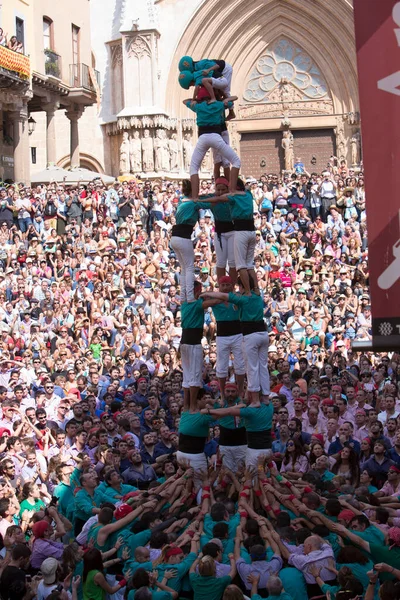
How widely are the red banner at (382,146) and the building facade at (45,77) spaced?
23.7 m

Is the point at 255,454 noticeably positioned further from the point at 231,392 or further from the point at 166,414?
the point at 166,414

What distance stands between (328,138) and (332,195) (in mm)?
10860

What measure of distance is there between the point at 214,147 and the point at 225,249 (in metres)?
1.23

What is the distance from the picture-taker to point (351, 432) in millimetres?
12344

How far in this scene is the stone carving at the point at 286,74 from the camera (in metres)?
33.5

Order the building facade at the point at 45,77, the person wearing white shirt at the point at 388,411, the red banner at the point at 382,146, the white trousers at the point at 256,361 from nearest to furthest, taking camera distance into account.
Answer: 1. the red banner at the point at 382,146
2. the white trousers at the point at 256,361
3. the person wearing white shirt at the point at 388,411
4. the building facade at the point at 45,77

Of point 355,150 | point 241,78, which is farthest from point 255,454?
point 241,78

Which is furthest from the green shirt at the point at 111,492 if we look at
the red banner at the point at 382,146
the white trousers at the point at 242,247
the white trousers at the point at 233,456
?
the red banner at the point at 382,146

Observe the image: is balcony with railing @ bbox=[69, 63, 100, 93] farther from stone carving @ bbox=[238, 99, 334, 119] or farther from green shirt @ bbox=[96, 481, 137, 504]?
green shirt @ bbox=[96, 481, 137, 504]

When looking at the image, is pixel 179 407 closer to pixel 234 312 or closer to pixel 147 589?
pixel 234 312

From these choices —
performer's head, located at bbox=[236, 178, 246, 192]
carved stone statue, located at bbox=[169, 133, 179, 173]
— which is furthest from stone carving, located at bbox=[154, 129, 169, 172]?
performer's head, located at bbox=[236, 178, 246, 192]

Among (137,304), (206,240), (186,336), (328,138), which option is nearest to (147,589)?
(186,336)

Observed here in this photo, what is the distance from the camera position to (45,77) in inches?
1228

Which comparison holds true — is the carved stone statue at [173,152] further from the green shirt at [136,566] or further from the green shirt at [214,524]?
the green shirt at [136,566]
